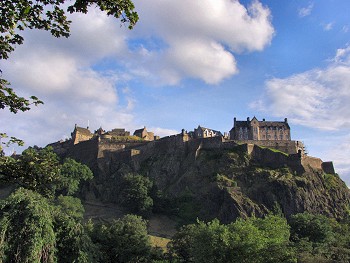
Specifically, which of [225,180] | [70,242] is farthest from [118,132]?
[70,242]

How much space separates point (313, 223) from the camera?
51625mm

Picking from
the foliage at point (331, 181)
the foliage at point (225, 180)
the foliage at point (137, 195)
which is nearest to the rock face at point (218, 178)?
the foliage at point (331, 181)

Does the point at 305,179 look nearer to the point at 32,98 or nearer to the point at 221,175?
the point at 221,175

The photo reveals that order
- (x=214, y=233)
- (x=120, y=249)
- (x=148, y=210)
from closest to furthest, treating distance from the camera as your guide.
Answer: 1. (x=214, y=233)
2. (x=120, y=249)
3. (x=148, y=210)

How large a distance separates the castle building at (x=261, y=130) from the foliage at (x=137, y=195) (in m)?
33.6

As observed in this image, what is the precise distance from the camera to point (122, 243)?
41562 millimetres

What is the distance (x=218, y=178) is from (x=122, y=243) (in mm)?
30981

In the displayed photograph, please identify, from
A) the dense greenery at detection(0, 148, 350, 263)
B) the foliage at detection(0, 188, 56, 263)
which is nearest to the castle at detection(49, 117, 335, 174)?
the dense greenery at detection(0, 148, 350, 263)

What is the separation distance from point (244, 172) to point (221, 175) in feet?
15.0

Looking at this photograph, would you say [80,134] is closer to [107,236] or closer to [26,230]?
[107,236]

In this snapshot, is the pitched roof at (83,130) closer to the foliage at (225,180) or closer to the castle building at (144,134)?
the castle building at (144,134)

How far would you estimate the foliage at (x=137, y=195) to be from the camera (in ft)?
210

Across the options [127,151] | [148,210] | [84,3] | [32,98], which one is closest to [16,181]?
[32,98]

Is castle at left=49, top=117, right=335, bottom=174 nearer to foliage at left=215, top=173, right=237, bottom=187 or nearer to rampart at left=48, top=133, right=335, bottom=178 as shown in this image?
rampart at left=48, top=133, right=335, bottom=178
